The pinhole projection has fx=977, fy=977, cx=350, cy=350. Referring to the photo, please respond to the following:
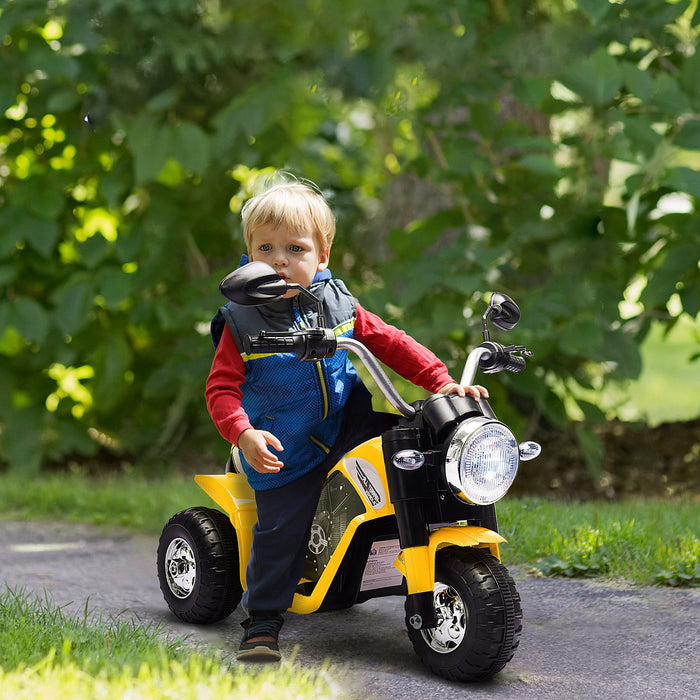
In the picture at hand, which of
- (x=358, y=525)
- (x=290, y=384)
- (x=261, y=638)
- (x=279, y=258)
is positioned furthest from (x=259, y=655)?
(x=279, y=258)

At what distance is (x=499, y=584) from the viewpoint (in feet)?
8.29

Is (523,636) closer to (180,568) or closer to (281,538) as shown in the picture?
(281,538)

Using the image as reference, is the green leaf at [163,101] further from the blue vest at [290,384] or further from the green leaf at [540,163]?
the blue vest at [290,384]

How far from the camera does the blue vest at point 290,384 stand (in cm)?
285

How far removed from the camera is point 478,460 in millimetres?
A: 2506

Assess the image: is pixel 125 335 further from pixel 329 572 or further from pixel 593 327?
pixel 329 572

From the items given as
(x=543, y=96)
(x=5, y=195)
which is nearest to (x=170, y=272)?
(x=5, y=195)

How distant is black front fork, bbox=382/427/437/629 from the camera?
257 cm

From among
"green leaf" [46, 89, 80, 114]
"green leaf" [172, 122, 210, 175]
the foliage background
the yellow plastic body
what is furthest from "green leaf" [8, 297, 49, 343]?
the yellow plastic body

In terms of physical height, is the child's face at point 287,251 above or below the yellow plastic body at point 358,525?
above

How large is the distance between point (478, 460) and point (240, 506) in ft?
2.94

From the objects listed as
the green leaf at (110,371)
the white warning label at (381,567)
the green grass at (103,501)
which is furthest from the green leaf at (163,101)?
the white warning label at (381,567)

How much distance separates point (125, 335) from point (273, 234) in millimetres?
3339

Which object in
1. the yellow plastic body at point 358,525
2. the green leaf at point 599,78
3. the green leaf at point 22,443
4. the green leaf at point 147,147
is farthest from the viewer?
the green leaf at point 22,443
